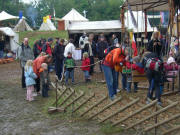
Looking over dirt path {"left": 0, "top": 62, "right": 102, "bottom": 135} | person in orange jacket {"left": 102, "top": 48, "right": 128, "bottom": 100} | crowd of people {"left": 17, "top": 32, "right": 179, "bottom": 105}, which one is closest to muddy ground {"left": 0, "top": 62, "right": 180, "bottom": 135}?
dirt path {"left": 0, "top": 62, "right": 102, "bottom": 135}

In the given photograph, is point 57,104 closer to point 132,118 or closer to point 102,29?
point 132,118

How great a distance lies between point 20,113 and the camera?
6.20 meters

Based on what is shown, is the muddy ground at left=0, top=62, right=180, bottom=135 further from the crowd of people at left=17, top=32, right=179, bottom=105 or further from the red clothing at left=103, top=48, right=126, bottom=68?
the red clothing at left=103, top=48, right=126, bottom=68

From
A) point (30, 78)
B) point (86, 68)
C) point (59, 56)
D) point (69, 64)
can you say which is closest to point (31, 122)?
point (30, 78)

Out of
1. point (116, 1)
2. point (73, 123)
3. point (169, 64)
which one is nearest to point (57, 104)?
point (73, 123)

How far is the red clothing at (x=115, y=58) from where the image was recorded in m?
6.14

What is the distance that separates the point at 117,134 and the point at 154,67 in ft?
6.04

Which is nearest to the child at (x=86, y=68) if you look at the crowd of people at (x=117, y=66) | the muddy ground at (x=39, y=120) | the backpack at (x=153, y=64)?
the crowd of people at (x=117, y=66)

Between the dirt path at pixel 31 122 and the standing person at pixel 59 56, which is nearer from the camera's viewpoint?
the dirt path at pixel 31 122

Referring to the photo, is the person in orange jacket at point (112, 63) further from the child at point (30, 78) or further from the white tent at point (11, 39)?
the white tent at point (11, 39)

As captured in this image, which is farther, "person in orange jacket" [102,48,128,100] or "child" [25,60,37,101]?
"child" [25,60,37,101]

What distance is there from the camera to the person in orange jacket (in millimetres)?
6156

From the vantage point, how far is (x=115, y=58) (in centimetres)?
614

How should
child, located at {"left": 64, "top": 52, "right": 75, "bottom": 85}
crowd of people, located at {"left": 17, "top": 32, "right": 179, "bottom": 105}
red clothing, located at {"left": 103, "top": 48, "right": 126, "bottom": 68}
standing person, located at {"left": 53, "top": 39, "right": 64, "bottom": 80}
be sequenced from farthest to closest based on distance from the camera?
standing person, located at {"left": 53, "top": 39, "right": 64, "bottom": 80} < child, located at {"left": 64, "top": 52, "right": 75, "bottom": 85} < red clothing, located at {"left": 103, "top": 48, "right": 126, "bottom": 68} < crowd of people, located at {"left": 17, "top": 32, "right": 179, "bottom": 105}
